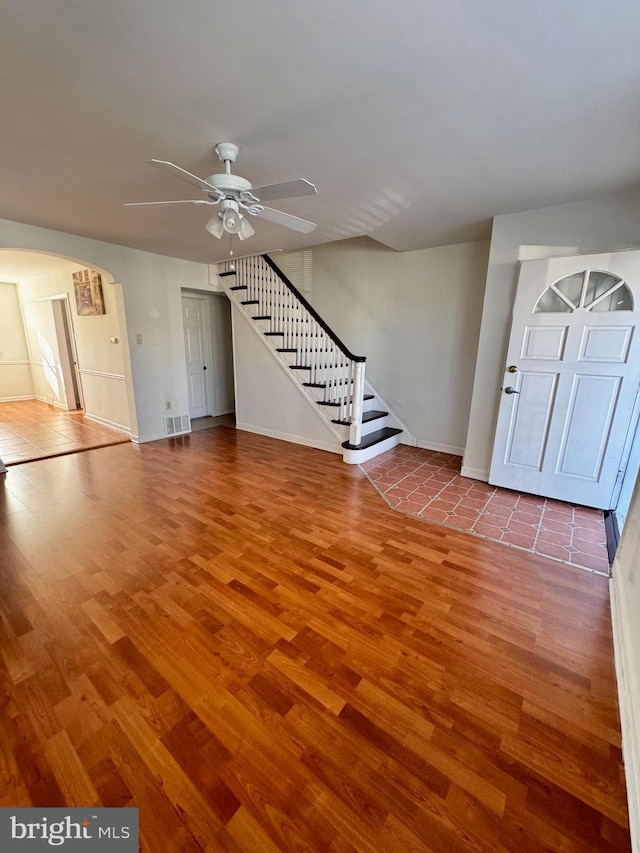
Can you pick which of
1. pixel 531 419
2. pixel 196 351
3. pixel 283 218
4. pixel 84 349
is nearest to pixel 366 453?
pixel 531 419

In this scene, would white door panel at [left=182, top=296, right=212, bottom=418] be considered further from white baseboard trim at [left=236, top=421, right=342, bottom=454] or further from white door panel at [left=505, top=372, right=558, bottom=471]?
white door panel at [left=505, top=372, right=558, bottom=471]

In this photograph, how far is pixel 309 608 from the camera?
1.91 m

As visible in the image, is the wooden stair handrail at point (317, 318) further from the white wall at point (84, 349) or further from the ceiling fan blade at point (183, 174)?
the ceiling fan blade at point (183, 174)

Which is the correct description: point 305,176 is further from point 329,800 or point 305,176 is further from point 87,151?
point 329,800

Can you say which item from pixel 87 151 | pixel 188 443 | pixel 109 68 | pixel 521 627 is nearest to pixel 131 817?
pixel 521 627

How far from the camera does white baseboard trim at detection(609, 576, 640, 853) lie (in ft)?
3.49

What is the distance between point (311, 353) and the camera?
4.66 m

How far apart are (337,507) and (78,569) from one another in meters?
1.93

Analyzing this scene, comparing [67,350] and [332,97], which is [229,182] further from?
[67,350]

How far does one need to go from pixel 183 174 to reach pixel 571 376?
3.23 meters

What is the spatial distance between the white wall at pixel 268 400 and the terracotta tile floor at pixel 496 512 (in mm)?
1030

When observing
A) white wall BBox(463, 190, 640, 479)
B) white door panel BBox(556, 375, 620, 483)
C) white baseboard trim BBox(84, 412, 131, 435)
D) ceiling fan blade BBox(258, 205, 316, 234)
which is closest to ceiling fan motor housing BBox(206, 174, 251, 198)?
ceiling fan blade BBox(258, 205, 316, 234)

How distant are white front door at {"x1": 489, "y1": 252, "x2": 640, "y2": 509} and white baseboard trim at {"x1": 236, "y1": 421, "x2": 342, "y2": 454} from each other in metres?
2.01
